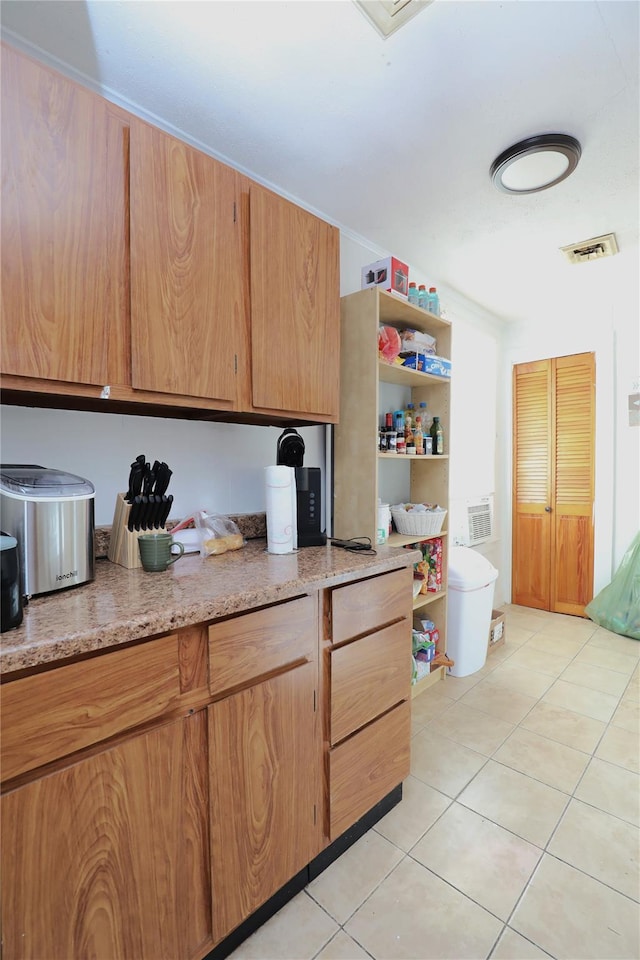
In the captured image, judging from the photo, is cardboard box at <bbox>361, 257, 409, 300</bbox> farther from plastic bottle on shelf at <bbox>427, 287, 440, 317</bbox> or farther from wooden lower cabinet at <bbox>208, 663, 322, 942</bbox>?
wooden lower cabinet at <bbox>208, 663, 322, 942</bbox>

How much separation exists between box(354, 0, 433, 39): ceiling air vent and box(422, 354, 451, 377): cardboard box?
126 cm

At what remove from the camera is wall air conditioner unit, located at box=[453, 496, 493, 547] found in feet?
10.3

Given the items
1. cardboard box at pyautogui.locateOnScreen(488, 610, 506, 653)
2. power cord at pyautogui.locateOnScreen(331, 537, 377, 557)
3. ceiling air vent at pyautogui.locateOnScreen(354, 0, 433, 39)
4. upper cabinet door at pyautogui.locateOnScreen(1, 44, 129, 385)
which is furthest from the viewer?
cardboard box at pyautogui.locateOnScreen(488, 610, 506, 653)

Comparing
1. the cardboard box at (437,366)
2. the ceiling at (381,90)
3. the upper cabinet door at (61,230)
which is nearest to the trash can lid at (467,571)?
the cardboard box at (437,366)

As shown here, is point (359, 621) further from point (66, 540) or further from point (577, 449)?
point (577, 449)

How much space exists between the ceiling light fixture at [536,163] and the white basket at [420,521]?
158 centimetres

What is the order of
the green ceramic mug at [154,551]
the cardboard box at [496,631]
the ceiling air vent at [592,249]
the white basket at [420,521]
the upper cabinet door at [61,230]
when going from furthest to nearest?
the cardboard box at [496,631], the ceiling air vent at [592,249], the white basket at [420,521], the green ceramic mug at [154,551], the upper cabinet door at [61,230]

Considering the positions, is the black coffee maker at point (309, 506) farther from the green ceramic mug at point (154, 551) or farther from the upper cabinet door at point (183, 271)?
the green ceramic mug at point (154, 551)

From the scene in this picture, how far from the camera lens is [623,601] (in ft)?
10.4

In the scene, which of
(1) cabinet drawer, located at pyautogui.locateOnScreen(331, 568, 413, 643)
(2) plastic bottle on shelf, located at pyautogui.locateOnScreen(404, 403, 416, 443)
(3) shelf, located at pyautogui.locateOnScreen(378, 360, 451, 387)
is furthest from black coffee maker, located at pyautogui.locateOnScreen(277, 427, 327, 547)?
(2) plastic bottle on shelf, located at pyautogui.locateOnScreen(404, 403, 416, 443)

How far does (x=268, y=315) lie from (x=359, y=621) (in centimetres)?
108

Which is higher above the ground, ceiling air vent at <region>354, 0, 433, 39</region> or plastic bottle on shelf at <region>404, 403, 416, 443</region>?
ceiling air vent at <region>354, 0, 433, 39</region>

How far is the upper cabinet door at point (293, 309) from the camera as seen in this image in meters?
1.42

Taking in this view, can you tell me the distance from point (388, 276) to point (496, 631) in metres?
2.39
